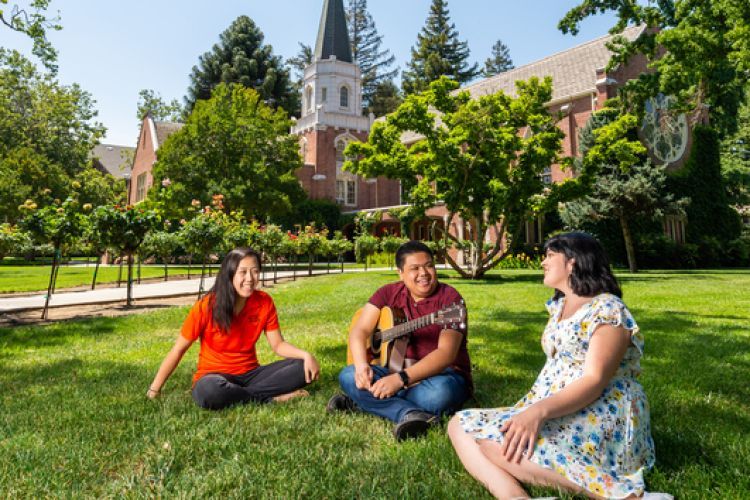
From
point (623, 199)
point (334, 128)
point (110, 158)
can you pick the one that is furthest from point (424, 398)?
point (110, 158)

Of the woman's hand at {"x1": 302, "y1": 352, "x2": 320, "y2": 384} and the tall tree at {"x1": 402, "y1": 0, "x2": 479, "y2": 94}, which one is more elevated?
the tall tree at {"x1": 402, "y1": 0, "x2": 479, "y2": 94}

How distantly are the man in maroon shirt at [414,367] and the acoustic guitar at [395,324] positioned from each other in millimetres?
46

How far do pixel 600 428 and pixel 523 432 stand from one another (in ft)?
1.16

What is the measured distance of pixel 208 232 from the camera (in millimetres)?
11656

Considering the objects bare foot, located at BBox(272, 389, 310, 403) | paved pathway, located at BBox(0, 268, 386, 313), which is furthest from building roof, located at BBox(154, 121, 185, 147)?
bare foot, located at BBox(272, 389, 310, 403)

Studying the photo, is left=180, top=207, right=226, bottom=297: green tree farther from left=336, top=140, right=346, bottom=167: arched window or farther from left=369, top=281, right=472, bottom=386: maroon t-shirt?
left=336, top=140, right=346, bottom=167: arched window

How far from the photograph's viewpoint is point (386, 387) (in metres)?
3.02

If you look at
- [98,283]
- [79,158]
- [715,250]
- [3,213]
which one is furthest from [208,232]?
[79,158]

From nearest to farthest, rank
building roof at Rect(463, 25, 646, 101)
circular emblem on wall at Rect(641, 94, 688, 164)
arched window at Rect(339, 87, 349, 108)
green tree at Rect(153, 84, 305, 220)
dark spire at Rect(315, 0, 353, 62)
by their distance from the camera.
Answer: circular emblem on wall at Rect(641, 94, 688, 164), green tree at Rect(153, 84, 305, 220), building roof at Rect(463, 25, 646, 101), dark spire at Rect(315, 0, 353, 62), arched window at Rect(339, 87, 349, 108)

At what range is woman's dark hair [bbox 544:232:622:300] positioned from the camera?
7.57 ft

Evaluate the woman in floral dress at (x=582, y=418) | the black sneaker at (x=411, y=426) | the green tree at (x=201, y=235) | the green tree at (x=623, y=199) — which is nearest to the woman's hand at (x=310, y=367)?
the black sneaker at (x=411, y=426)

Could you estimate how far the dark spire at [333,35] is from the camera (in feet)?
136

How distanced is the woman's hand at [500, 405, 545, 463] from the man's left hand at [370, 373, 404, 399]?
3.28 ft

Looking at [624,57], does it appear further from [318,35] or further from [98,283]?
[318,35]
